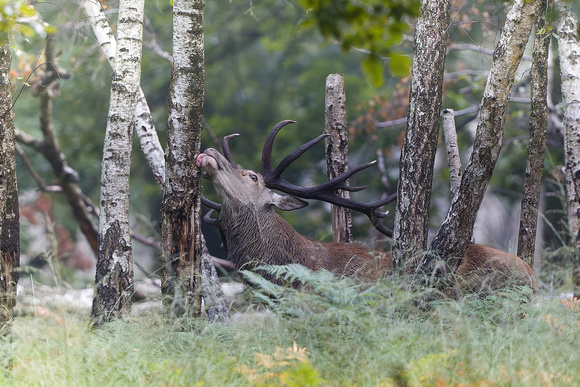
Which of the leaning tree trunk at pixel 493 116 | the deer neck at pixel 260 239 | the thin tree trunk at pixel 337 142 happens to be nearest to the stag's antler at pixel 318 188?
the deer neck at pixel 260 239

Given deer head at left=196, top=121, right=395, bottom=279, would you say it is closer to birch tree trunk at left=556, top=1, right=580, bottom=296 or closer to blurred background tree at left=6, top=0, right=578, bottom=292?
birch tree trunk at left=556, top=1, right=580, bottom=296

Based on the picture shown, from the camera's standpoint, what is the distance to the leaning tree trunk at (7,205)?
418cm

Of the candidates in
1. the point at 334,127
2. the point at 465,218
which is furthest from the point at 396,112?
the point at 465,218

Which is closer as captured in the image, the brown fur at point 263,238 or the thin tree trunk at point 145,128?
the brown fur at point 263,238

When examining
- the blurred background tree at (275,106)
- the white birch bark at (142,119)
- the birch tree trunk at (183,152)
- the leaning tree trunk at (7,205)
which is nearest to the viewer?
the leaning tree trunk at (7,205)

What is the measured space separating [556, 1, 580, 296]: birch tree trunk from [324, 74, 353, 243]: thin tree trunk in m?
2.23

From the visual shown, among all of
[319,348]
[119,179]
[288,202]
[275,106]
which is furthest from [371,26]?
[275,106]

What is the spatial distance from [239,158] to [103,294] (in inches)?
299

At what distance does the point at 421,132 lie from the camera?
4.74 meters

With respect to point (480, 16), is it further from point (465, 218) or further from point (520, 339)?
point (520, 339)

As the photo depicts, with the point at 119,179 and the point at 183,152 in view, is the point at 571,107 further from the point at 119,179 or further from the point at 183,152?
the point at 119,179

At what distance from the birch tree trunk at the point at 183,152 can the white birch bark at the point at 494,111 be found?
6.10ft

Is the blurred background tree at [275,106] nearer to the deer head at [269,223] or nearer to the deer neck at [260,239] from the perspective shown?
the deer head at [269,223]

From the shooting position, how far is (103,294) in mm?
4719
